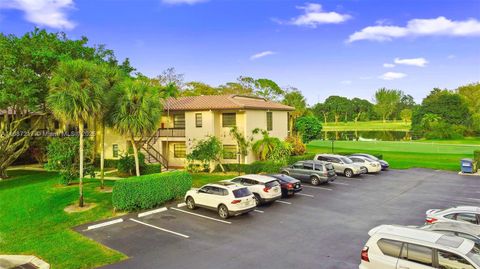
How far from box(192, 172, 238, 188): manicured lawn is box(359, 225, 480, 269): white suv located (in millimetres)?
17047

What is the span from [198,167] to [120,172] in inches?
284

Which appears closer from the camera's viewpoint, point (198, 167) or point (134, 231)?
point (134, 231)

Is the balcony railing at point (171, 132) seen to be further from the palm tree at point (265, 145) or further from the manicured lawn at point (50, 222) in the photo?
the manicured lawn at point (50, 222)

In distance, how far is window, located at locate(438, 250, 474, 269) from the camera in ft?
25.0

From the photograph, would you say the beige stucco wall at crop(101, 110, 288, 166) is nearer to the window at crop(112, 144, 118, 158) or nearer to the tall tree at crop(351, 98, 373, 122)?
the window at crop(112, 144, 118, 158)

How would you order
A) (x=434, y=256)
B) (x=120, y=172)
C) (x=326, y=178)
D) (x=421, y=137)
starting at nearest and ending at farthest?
(x=434, y=256)
(x=326, y=178)
(x=120, y=172)
(x=421, y=137)

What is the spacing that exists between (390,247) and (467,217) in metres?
6.07

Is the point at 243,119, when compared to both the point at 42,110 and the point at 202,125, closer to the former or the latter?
the point at 202,125

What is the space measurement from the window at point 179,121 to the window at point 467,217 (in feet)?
85.2

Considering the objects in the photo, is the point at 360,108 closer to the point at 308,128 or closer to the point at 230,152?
the point at 308,128

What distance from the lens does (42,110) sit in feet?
97.9

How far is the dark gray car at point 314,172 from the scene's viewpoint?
24031 millimetres

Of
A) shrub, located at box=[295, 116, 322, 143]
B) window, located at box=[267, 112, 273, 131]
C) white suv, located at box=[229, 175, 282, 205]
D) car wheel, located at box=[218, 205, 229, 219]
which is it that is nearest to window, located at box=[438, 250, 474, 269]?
car wheel, located at box=[218, 205, 229, 219]

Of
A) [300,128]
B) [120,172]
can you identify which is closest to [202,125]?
[120,172]
